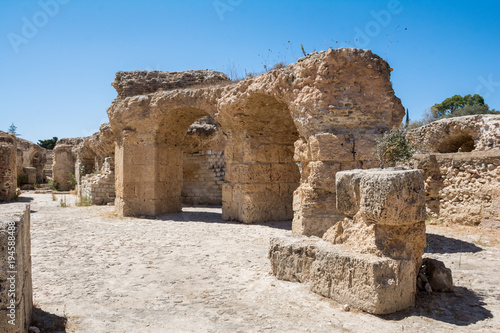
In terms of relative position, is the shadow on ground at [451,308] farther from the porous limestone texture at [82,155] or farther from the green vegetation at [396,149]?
the porous limestone texture at [82,155]

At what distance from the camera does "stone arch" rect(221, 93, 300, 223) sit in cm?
909

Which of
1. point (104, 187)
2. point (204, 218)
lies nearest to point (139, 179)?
point (204, 218)

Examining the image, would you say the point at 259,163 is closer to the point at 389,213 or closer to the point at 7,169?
the point at 389,213

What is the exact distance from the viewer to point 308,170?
707cm

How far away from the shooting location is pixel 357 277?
351 cm

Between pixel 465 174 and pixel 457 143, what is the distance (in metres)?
3.60

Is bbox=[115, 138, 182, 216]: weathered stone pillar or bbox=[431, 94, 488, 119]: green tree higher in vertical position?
bbox=[431, 94, 488, 119]: green tree

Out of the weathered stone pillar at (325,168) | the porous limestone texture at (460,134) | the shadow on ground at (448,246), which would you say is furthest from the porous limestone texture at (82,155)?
the shadow on ground at (448,246)

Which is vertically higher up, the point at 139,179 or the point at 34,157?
the point at 34,157

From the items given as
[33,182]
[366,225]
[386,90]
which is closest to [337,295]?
[366,225]

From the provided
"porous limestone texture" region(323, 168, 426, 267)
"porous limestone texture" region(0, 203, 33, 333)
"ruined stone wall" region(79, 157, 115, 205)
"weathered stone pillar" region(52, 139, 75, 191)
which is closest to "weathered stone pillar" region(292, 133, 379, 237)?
"porous limestone texture" region(323, 168, 426, 267)

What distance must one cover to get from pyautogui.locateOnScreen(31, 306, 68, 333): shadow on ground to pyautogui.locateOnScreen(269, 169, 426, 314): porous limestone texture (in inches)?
95.6

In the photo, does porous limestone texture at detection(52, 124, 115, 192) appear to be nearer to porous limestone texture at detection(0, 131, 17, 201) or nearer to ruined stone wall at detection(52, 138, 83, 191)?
ruined stone wall at detection(52, 138, 83, 191)

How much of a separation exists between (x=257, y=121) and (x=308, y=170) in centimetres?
259
